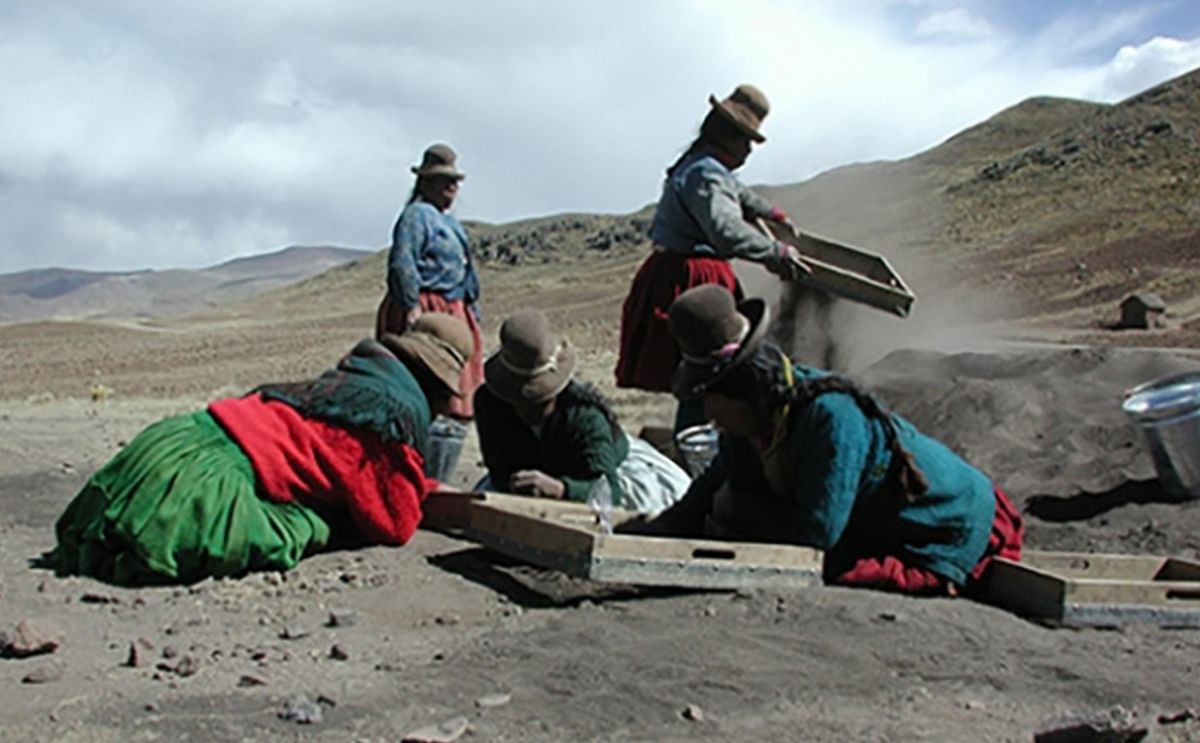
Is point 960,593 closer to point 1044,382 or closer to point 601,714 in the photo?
point 601,714

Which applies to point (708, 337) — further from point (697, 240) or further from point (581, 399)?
point (697, 240)

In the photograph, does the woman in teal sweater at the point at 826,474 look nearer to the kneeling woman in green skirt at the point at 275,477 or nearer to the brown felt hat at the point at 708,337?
the brown felt hat at the point at 708,337

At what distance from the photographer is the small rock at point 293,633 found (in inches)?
168

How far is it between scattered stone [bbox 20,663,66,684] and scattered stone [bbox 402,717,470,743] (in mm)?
1034

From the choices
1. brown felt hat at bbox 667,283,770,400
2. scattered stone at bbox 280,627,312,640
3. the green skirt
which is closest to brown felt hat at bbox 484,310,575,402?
the green skirt

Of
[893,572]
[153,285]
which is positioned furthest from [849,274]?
[153,285]

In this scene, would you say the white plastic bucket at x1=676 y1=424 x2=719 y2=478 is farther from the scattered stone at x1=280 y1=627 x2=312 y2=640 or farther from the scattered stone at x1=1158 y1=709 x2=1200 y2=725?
the scattered stone at x1=1158 y1=709 x2=1200 y2=725

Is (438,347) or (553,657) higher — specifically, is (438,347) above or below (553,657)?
above

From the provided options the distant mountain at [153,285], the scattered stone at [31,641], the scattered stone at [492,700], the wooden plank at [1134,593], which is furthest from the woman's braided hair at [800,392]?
the distant mountain at [153,285]

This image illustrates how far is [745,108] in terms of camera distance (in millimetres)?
6430

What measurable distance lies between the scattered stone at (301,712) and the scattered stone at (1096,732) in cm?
155

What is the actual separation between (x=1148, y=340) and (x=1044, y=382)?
8721mm

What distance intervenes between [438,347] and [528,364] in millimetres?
314

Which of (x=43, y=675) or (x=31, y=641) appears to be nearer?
(x=43, y=675)
